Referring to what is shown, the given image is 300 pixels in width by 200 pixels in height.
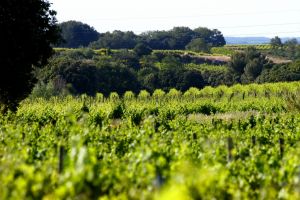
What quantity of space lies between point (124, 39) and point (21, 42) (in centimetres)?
8177

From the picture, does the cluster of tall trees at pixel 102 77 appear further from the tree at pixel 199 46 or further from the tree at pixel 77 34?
the tree at pixel 77 34

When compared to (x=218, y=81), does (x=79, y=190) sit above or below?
above

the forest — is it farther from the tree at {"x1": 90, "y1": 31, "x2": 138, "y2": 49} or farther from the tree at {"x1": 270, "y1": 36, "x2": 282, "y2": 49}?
the tree at {"x1": 270, "y1": 36, "x2": 282, "y2": 49}

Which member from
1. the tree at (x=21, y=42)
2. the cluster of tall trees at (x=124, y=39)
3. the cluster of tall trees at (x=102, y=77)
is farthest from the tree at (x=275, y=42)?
the tree at (x=21, y=42)

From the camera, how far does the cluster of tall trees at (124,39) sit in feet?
319

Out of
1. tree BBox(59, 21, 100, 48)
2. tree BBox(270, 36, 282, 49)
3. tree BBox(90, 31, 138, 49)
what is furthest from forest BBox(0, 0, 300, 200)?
tree BBox(270, 36, 282, 49)

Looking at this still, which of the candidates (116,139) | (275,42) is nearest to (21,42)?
(116,139)

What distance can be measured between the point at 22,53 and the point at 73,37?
90288 mm

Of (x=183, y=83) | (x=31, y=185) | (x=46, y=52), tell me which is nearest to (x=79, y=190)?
(x=31, y=185)

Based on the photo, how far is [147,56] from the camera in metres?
74.1

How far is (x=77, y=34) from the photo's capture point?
107 meters

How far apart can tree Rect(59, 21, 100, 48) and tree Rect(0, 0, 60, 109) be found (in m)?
87.5

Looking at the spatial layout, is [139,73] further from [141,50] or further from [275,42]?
[275,42]

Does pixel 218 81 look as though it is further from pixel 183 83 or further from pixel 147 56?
pixel 147 56
